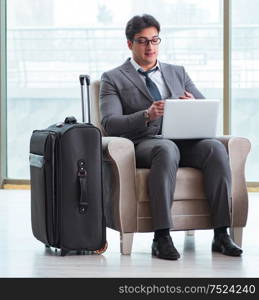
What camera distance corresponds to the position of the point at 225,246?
3957 mm

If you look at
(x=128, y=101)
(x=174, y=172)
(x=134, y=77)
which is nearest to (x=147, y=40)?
(x=134, y=77)

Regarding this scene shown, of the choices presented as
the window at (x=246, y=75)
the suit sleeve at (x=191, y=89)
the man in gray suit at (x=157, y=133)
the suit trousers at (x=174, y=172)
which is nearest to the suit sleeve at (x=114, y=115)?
the man in gray suit at (x=157, y=133)

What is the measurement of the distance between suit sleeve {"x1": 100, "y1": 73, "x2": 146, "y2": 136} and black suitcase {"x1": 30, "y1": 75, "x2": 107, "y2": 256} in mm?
234

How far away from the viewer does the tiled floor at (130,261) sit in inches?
139

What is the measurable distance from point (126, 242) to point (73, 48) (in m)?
3.39

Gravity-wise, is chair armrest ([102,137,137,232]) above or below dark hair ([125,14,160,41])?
below

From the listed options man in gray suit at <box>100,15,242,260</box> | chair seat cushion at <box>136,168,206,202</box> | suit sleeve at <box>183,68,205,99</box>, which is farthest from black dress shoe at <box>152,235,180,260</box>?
suit sleeve at <box>183,68,205,99</box>

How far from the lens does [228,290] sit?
3127 mm

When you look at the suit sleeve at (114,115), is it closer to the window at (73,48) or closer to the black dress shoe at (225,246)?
the black dress shoe at (225,246)

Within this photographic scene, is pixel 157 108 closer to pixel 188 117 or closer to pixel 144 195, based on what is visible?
pixel 188 117

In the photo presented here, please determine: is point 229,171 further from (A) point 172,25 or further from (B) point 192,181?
(A) point 172,25

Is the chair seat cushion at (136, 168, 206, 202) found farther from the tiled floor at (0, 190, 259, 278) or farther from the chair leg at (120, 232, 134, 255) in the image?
the tiled floor at (0, 190, 259, 278)

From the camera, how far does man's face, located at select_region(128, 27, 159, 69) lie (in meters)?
4.23

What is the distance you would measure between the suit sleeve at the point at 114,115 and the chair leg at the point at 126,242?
517mm
